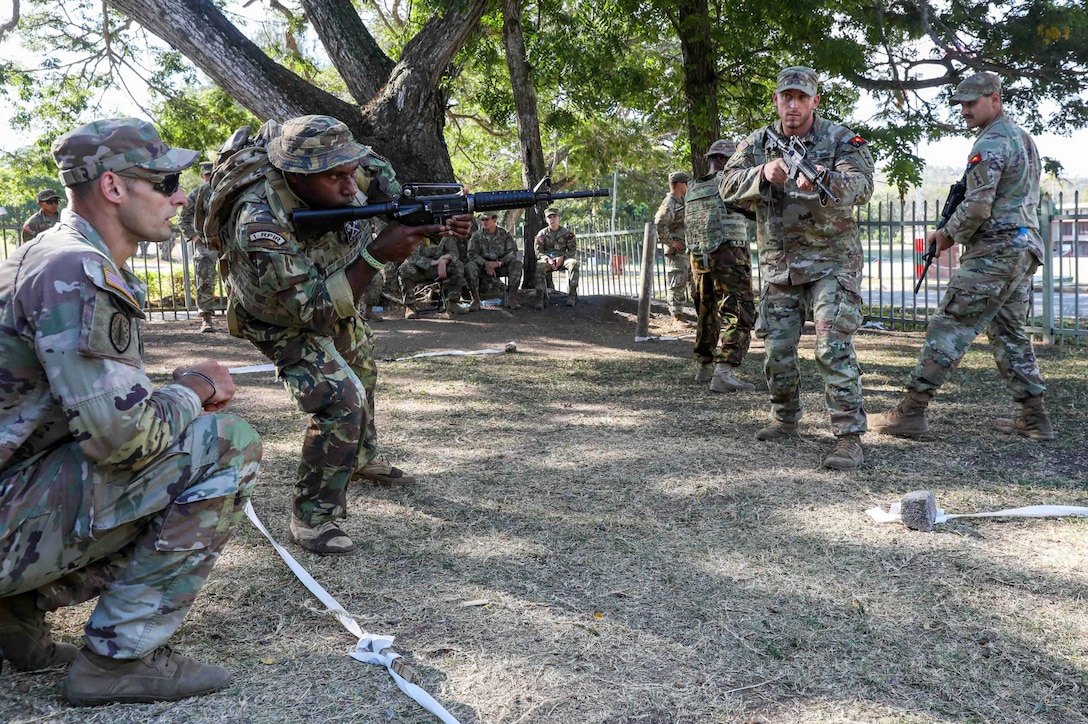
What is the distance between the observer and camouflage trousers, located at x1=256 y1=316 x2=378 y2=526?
3836 millimetres

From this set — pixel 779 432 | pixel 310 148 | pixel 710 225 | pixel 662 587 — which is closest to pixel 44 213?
pixel 710 225


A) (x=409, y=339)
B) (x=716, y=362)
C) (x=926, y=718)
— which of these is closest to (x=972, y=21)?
(x=716, y=362)

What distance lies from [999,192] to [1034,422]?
1.54m

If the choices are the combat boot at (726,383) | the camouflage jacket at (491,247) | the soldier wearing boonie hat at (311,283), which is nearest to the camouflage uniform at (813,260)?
the combat boot at (726,383)

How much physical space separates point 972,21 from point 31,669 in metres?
11.6

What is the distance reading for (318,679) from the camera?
2840 millimetres

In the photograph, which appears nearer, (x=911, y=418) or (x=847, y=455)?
(x=847, y=455)

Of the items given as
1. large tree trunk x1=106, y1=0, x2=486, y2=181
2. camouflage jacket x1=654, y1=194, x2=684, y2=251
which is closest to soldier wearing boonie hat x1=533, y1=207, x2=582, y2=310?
camouflage jacket x1=654, y1=194, x2=684, y2=251

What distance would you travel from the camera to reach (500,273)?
14.6m

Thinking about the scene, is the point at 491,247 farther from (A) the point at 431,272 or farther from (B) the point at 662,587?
(B) the point at 662,587

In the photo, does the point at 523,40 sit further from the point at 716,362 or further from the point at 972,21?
the point at 716,362

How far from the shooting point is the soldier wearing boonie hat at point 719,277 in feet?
25.6

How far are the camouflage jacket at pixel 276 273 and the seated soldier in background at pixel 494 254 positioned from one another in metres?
10.2

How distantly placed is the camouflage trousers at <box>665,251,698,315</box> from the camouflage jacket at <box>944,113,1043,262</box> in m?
6.86
